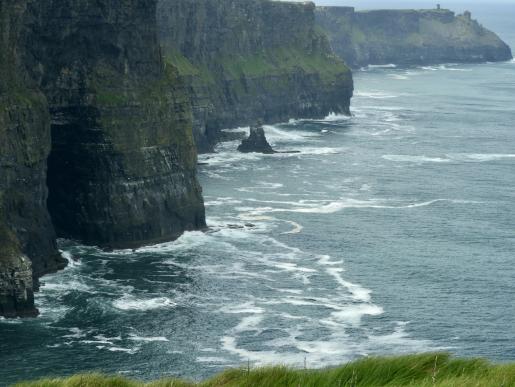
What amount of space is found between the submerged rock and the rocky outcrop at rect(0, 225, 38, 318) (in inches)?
3243

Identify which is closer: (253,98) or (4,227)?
(4,227)

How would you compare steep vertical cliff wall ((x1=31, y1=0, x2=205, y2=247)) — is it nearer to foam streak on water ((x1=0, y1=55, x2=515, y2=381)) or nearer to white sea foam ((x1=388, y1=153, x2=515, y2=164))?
foam streak on water ((x1=0, y1=55, x2=515, y2=381))

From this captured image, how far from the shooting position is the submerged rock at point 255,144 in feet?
534

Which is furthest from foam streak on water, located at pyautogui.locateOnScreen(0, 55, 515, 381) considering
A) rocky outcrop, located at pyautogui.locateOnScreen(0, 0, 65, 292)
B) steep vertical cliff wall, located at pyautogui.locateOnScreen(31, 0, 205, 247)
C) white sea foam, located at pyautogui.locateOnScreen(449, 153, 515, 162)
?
white sea foam, located at pyautogui.locateOnScreen(449, 153, 515, 162)

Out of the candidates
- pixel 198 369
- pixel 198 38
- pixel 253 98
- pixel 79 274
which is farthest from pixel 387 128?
pixel 198 369

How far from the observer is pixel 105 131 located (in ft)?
336

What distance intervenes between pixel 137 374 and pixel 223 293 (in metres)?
20.1

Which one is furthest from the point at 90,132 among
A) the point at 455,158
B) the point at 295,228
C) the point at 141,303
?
the point at 455,158

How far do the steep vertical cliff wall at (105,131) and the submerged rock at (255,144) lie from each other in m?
55.0

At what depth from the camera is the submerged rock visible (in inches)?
6412

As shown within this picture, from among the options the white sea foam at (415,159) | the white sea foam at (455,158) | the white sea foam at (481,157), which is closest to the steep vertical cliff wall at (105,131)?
the white sea foam at (415,159)

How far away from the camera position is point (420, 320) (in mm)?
82250

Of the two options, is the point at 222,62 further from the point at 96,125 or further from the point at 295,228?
the point at 96,125

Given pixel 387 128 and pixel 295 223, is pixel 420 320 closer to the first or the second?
pixel 295 223
